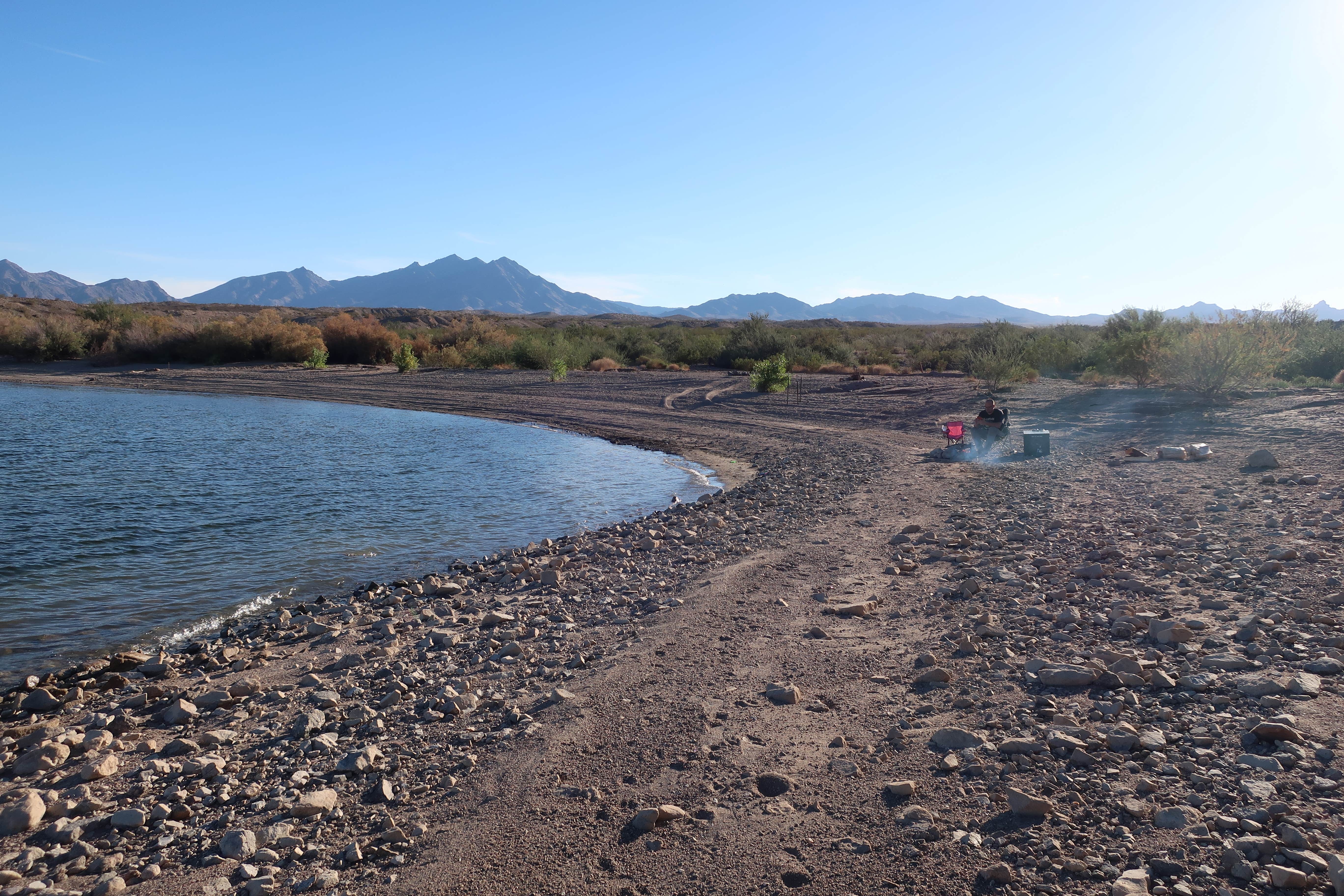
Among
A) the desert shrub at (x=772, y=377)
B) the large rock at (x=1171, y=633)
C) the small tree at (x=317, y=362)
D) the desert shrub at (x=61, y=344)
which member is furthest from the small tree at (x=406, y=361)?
the large rock at (x=1171, y=633)

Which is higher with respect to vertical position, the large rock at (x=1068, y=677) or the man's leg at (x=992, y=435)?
the man's leg at (x=992, y=435)

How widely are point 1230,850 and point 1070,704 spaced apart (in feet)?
4.88

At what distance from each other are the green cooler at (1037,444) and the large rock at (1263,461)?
3.39 meters

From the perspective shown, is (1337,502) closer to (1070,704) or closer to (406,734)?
(1070,704)

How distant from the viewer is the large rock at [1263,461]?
11711mm

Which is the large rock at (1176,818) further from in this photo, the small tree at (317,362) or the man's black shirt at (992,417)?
the small tree at (317,362)

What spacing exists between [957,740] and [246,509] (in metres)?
12.0

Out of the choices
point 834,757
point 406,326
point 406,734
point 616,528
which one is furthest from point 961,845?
point 406,326

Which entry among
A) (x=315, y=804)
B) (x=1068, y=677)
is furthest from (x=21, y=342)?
(x=1068, y=677)

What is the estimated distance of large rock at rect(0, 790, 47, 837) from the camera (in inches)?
154

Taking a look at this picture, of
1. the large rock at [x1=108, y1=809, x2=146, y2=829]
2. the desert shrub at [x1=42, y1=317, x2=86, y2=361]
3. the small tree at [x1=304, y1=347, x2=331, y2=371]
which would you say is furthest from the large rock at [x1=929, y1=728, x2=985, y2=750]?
the desert shrub at [x1=42, y1=317, x2=86, y2=361]

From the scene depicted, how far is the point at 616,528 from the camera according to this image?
1110cm

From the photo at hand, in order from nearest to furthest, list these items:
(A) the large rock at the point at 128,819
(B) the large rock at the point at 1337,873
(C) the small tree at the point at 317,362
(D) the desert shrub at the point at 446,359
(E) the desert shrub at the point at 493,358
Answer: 1. (B) the large rock at the point at 1337,873
2. (A) the large rock at the point at 128,819
3. (C) the small tree at the point at 317,362
4. (E) the desert shrub at the point at 493,358
5. (D) the desert shrub at the point at 446,359

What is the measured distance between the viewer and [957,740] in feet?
13.9
